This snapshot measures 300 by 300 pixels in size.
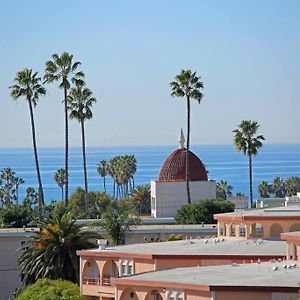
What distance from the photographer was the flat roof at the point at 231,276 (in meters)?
47.0

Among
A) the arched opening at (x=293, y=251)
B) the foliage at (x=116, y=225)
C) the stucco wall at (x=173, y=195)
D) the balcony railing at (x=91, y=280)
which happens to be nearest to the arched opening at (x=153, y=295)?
the arched opening at (x=293, y=251)

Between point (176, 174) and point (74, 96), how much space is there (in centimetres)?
1114

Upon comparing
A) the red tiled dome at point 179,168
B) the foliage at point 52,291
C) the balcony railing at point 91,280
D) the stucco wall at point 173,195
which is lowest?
the foliage at point 52,291

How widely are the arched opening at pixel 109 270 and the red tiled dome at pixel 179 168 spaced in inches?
1508

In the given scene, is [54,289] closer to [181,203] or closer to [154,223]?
[154,223]

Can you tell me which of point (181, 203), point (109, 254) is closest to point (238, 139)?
point (181, 203)

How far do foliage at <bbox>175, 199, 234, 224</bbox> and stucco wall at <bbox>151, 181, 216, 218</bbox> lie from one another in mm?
5154

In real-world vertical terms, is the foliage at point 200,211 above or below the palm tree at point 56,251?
above

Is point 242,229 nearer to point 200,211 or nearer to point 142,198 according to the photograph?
point 200,211

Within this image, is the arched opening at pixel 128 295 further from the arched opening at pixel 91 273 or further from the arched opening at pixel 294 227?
the arched opening at pixel 294 227

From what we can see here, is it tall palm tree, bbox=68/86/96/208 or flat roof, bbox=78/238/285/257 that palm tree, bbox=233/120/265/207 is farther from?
flat roof, bbox=78/238/285/257

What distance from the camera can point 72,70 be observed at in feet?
336

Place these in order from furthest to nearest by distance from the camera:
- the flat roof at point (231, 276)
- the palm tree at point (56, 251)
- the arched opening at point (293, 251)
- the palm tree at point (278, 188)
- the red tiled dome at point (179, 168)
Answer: the palm tree at point (278, 188) → the red tiled dome at point (179, 168) → the palm tree at point (56, 251) → the arched opening at point (293, 251) → the flat roof at point (231, 276)

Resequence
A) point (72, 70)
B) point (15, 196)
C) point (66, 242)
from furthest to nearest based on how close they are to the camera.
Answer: point (15, 196) → point (72, 70) → point (66, 242)
